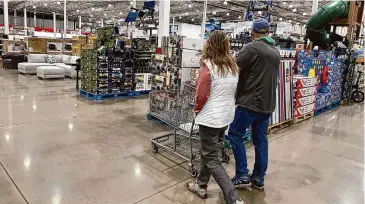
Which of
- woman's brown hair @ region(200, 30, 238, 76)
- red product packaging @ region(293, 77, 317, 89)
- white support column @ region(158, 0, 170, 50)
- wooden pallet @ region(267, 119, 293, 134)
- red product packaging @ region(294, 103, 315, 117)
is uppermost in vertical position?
white support column @ region(158, 0, 170, 50)

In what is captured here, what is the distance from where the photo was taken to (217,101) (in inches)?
99.0

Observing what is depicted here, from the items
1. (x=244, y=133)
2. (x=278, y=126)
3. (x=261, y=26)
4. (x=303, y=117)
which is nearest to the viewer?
(x=261, y=26)

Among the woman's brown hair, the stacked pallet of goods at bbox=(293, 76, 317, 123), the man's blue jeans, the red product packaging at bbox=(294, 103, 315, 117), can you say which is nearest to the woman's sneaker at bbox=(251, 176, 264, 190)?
the man's blue jeans

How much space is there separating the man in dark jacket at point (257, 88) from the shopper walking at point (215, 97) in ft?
1.08

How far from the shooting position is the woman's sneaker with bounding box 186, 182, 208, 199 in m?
2.87

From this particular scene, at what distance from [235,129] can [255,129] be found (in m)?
0.26

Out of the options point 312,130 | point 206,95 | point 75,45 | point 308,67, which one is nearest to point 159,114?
point 206,95

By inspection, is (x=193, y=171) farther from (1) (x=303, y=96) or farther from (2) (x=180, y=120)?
(1) (x=303, y=96)

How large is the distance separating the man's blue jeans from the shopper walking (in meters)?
0.35

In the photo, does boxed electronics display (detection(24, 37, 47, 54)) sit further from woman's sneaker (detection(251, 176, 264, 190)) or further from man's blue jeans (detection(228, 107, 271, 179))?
woman's sneaker (detection(251, 176, 264, 190))

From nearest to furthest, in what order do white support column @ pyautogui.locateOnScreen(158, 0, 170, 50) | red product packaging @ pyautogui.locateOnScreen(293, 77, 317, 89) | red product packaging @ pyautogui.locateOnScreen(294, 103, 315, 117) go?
red product packaging @ pyautogui.locateOnScreen(293, 77, 317, 89) → red product packaging @ pyautogui.locateOnScreen(294, 103, 315, 117) → white support column @ pyautogui.locateOnScreen(158, 0, 170, 50)

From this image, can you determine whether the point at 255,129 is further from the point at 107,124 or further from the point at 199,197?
the point at 107,124

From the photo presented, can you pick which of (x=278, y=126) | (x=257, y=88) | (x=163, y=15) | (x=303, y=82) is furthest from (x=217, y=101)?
(x=163, y=15)

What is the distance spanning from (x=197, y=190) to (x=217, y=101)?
104 cm
